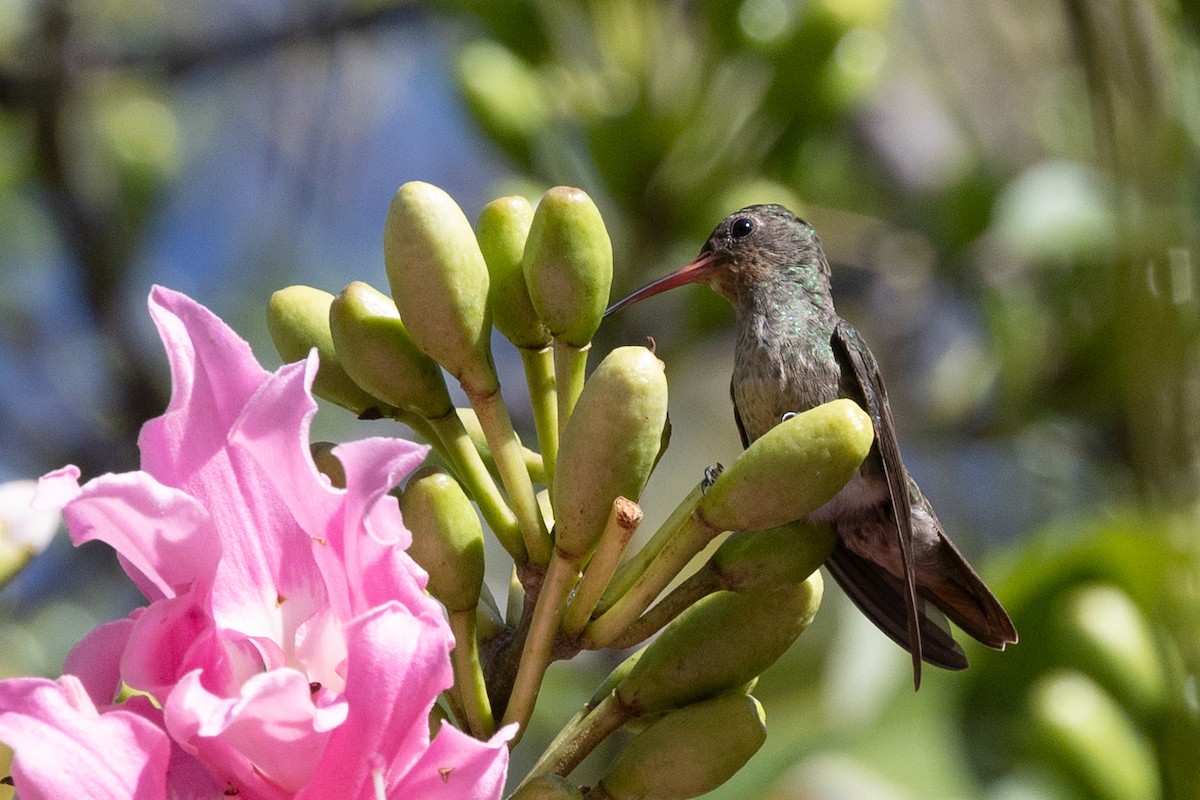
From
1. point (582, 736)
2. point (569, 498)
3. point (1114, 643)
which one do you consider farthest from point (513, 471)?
point (1114, 643)

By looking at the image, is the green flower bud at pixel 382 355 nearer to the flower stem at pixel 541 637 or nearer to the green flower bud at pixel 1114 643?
the flower stem at pixel 541 637

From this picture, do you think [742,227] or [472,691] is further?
[742,227]

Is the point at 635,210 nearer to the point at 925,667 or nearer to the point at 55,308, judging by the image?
the point at 925,667

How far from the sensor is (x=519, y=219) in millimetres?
1510

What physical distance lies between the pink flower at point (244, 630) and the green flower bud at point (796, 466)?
0.31m

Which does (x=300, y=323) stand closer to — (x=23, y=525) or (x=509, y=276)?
(x=509, y=276)

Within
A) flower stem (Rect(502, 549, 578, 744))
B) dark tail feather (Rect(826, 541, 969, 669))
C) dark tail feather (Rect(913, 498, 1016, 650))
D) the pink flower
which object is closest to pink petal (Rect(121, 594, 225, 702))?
the pink flower

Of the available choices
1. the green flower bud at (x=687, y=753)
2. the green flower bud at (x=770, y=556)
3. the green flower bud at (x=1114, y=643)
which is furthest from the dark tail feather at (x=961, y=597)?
the green flower bud at (x=687, y=753)

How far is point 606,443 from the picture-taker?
4.11 ft

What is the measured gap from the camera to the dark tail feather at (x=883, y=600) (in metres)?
1.96

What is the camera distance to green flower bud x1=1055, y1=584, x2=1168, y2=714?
7.98ft

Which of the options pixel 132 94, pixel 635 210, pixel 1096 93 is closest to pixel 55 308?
pixel 132 94

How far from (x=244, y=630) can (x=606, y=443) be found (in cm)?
33

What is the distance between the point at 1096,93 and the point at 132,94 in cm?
422
